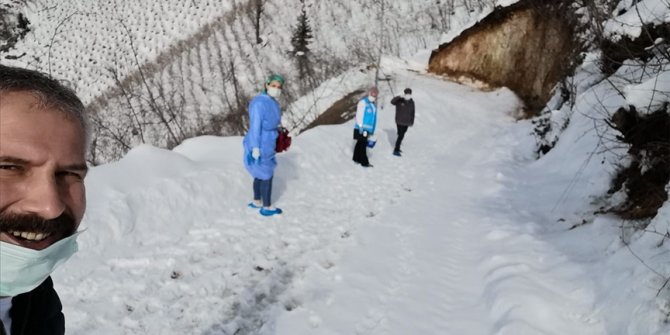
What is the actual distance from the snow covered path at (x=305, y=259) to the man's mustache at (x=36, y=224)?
2428 millimetres

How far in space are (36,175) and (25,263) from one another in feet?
0.91

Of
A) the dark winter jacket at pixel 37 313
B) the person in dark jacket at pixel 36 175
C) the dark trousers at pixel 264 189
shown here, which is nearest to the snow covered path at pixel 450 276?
the dark trousers at pixel 264 189

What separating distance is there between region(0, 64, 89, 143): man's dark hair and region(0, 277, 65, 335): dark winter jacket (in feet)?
2.11

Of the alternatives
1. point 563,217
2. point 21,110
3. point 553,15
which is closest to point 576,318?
point 563,217

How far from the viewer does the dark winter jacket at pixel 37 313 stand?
1.28m

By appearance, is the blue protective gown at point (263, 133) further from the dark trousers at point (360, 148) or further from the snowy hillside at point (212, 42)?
the snowy hillside at point (212, 42)

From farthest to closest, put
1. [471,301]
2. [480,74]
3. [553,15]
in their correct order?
[480,74], [553,15], [471,301]

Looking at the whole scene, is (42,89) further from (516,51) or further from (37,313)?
(516,51)

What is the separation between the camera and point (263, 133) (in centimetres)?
563

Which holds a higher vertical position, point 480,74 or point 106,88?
point 480,74

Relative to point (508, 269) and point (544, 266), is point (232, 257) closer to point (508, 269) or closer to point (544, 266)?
point (508, 269)

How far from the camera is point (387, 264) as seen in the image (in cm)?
450

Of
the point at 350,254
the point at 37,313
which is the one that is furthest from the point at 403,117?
the point at 37,313

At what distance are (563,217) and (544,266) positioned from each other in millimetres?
1663
